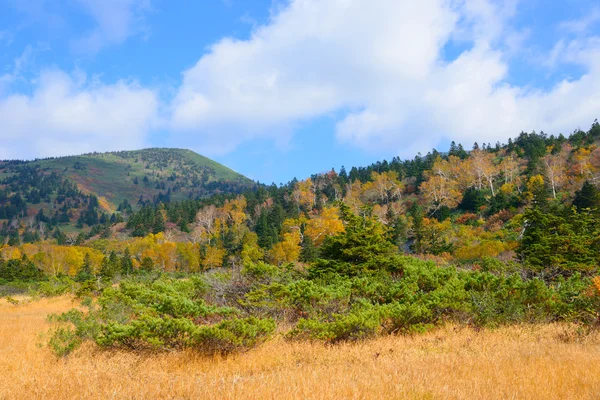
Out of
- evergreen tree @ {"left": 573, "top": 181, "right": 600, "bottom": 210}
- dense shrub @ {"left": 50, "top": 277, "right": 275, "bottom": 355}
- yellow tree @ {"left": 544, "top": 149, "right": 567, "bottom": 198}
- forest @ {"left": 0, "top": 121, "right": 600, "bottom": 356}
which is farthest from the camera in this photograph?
yellow tree @ {"left": 544, "top": 149, "right": 567, "bottom": 198}

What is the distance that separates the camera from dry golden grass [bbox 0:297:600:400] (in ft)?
16.9

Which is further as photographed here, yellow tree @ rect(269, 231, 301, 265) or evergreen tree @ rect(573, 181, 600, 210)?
yellow tree @ rect(269, 231, 301, 265)

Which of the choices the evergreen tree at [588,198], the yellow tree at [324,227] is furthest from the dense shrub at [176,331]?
the evergreen tree at [588,198]

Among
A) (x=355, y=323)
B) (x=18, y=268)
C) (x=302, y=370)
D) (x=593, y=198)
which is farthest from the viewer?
(x=18, y=268)

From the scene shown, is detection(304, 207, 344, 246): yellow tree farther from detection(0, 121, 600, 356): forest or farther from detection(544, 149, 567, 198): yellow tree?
detection(544, 149, 567, 198): yellow tree

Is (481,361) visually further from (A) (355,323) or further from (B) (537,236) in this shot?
(B) (537,236)

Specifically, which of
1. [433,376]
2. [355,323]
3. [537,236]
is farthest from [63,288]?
[537,236]

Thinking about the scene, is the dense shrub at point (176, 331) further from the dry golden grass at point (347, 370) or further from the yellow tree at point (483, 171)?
the yellow tree at point (483, 171)

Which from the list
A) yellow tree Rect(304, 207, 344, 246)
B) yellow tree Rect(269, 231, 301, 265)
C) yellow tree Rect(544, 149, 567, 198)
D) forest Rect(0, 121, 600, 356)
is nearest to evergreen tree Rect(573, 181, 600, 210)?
forest Rect(0, 121, 600, 356)

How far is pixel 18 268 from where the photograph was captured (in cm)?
4831

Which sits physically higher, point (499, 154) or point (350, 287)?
point (499, 154)

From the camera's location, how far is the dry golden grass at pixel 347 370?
515 centimetres

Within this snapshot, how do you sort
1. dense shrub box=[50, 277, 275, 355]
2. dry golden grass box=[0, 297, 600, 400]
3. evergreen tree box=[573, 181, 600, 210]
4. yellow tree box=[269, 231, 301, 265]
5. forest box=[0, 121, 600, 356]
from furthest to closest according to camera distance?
yellow tree box=[269, 231, 301, 265] < evergreen tree box=[573, 181, 600, 210] < forest box=[0, 121, 600, 356] < dense shrub box=[50, 277, 275, 355] < dry golden grass box=[0, 297, 600, 400]

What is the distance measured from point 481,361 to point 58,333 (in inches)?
370
